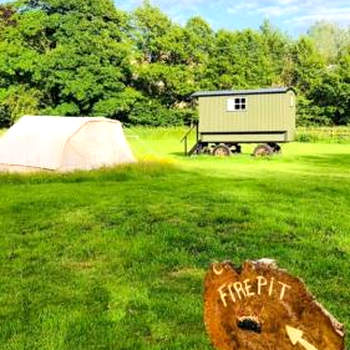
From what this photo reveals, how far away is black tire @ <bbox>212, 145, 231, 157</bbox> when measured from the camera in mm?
31125

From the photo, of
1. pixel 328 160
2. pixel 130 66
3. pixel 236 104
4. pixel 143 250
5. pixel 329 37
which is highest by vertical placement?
pixel 329 37

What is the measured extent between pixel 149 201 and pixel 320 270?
236 inches

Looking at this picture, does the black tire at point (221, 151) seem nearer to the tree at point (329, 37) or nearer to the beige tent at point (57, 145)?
the beige tent at point (57, 145)

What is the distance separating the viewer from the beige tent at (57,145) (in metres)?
19.7

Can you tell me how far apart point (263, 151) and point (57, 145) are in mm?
13460

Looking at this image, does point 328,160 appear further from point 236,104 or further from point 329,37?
point 329,37

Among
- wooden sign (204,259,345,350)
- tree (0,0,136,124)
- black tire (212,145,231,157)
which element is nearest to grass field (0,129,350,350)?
wooden sign (204,259,345,350)

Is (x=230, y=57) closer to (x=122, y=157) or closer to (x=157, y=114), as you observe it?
(x=157, y=114)

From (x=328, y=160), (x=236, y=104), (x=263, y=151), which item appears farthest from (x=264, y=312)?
(x=236, y=104)

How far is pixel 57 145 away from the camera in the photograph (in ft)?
64.8

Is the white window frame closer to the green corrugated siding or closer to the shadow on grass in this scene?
the green corrugated siding

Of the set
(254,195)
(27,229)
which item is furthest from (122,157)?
(27,229)

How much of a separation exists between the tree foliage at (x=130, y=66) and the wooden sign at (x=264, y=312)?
4967 centimetres

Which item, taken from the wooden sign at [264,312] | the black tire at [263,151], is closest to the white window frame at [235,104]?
the black tire at [263,151]
